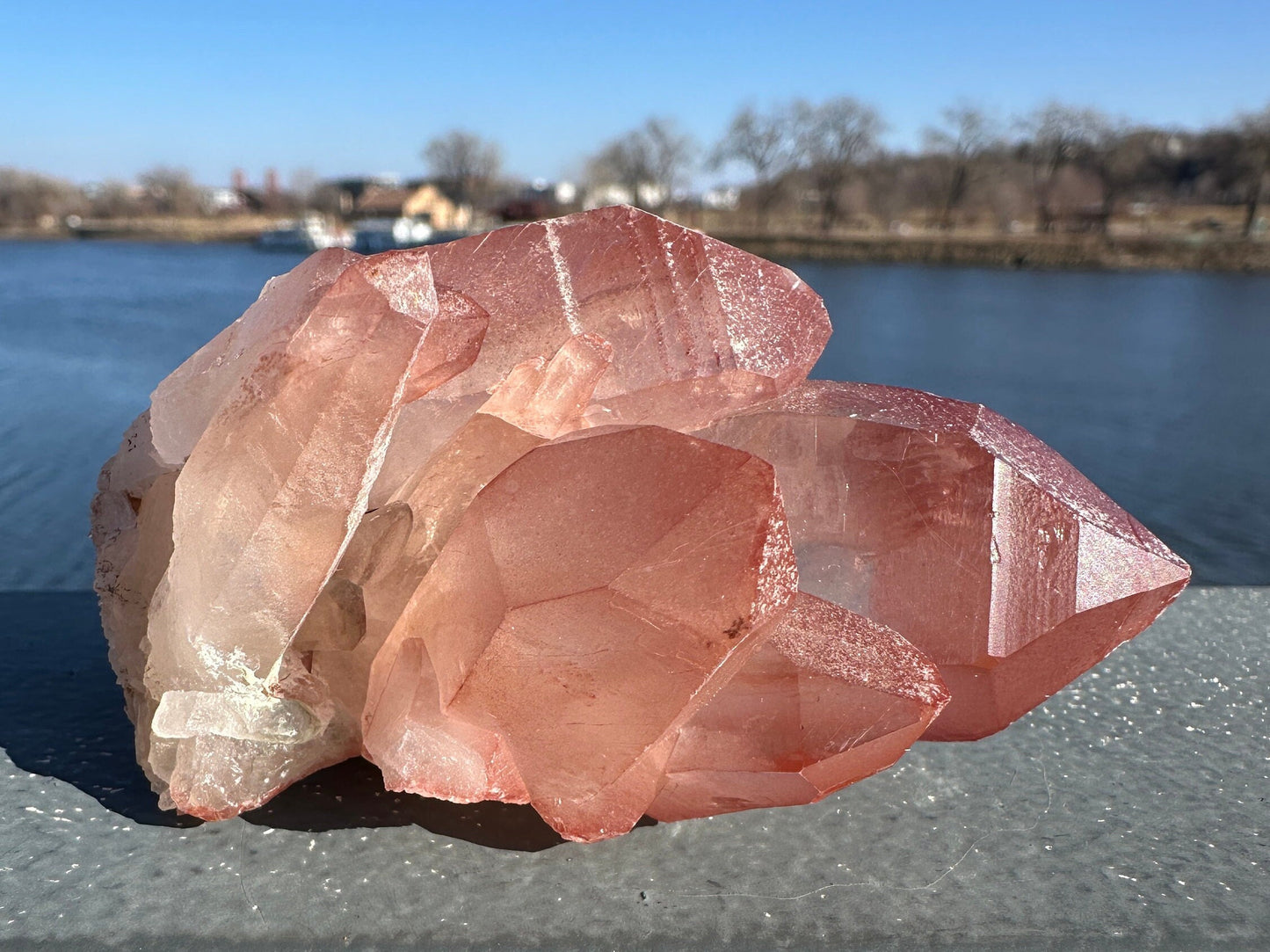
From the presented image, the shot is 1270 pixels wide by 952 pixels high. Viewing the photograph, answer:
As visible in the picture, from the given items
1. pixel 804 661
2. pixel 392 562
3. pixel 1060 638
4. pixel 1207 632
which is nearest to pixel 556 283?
pixel 392 562

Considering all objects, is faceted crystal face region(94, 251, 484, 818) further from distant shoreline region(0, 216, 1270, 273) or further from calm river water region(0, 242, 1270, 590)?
distant shoreline region(0, 216, 1270, 273)

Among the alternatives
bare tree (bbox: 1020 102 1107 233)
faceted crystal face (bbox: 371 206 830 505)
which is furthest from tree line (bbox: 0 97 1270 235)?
faceted crystal face (bbox: 371 206 830 505)

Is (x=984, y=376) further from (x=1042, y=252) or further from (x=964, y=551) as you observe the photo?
(x=1042, y=252)

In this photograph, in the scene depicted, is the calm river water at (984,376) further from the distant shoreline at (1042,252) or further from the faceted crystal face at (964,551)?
the distant shoreline at (1042,252)

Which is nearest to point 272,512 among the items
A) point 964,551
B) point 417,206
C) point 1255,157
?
point 964,551

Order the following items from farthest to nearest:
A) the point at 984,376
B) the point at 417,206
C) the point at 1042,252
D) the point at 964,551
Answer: the point at 417,206
the point at 1042,252
the point at 984,376
the point at 964,551

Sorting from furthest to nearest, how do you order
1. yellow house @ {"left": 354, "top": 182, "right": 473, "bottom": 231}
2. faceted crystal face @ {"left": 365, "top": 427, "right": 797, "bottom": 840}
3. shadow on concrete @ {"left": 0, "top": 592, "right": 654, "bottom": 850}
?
yellow house @ {"left": 354, "top": 182, "right": 473, "bottom": 231} < shadow on concrete @ {"left": 0, "top": 592, "right": 654, "bottom": 850} < faceted crystal face @ {"left": 365, "top": 427, "right": 797, "bottom": 840}
